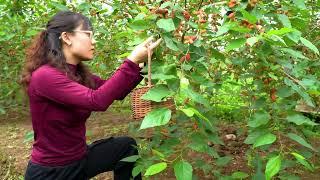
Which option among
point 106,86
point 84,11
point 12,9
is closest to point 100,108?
point 106,86

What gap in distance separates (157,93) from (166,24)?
32cm

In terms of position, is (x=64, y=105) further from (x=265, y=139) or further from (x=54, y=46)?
(x=265, y=139)

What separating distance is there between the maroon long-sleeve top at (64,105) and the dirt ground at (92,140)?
1.40 metres

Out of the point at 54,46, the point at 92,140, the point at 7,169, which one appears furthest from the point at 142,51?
the point at 92,140

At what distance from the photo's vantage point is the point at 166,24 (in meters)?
2.15

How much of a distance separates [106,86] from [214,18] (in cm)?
82

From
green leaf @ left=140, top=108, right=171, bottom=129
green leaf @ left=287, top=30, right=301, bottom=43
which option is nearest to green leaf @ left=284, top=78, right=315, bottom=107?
green leaf @ left=287, top=30, right=301, bottom=43

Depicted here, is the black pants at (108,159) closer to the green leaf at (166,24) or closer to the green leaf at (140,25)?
the green leaf at (140,25)

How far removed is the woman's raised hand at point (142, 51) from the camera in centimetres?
238

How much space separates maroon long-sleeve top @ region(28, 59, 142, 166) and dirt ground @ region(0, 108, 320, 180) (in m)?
1.40

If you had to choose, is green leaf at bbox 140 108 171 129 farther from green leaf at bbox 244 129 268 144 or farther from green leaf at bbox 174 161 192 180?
green leaf at bbox 244 129 268 144

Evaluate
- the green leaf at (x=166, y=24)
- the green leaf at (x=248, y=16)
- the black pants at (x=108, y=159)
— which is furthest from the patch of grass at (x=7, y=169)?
the green leaf at (x=248, y=16)

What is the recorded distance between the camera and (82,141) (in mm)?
3027

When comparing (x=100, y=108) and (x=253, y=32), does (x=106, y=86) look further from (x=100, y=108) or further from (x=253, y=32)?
(x=253, y=32)
